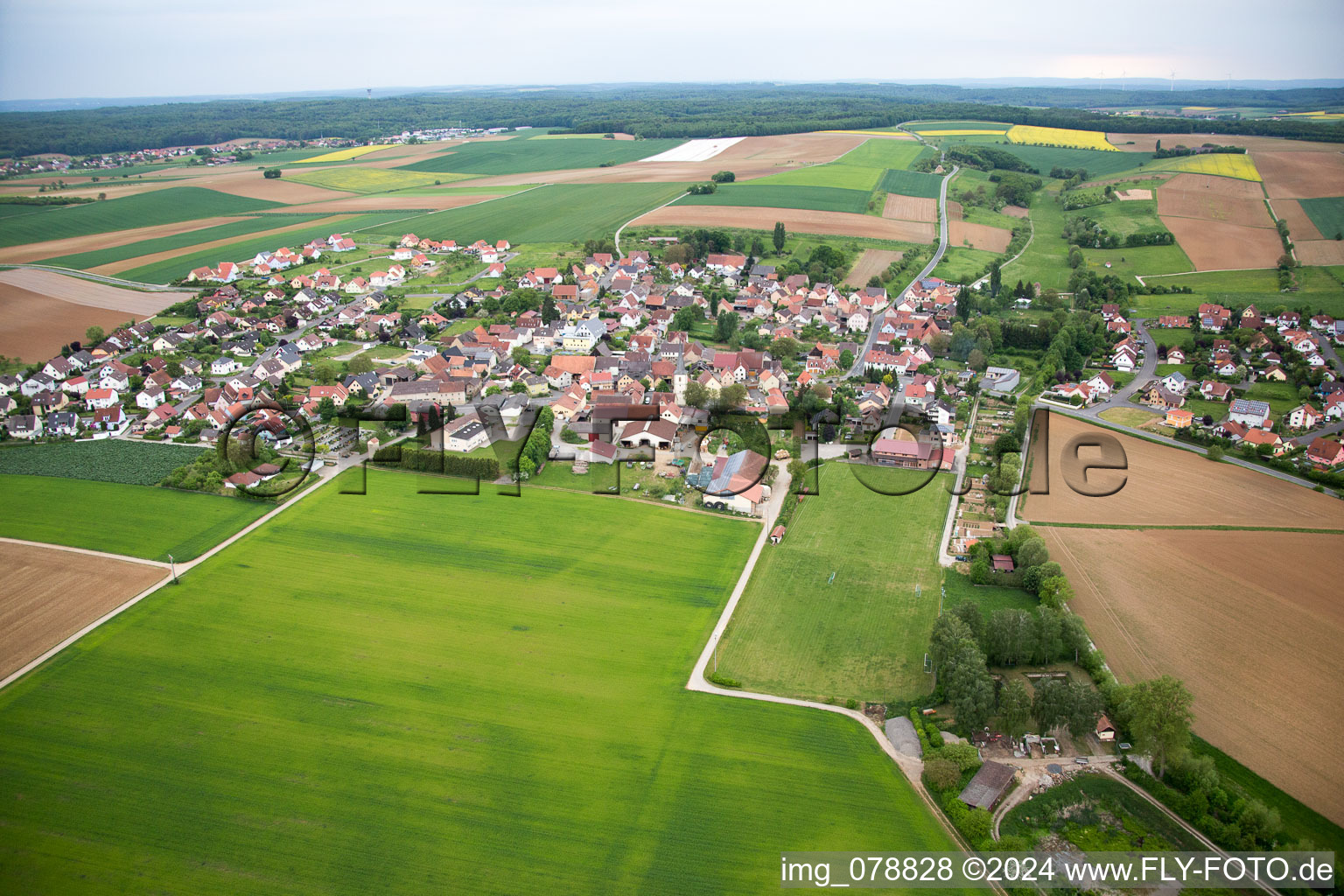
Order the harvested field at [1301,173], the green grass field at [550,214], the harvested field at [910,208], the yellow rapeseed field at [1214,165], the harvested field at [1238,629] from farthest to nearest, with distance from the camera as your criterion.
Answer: the yellow rapeseed field at [1214,165] < the harvested field at [910,208] < the harvested field at [1301,173] < the green grass field at [550,214] < the harvested field at [1238,629]

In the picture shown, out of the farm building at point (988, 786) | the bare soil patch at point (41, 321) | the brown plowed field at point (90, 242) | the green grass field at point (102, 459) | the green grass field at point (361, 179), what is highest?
the green grass field at point (361, 179)

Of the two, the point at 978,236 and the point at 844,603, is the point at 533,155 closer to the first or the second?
the point at 978,236

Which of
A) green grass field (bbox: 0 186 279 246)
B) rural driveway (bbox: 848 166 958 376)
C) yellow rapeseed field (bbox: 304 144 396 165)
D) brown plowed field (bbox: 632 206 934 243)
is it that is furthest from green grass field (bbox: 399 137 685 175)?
rural driveway (bbox: 848 166 958 376)

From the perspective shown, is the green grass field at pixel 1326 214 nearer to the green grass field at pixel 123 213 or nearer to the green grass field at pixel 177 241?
the green grass field at pixel 177 241

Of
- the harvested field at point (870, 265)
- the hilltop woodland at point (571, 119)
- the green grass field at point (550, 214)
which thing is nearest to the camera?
the harvested field at point (870, 265)

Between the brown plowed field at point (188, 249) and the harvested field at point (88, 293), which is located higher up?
the brown plowed field at point (188, 249)

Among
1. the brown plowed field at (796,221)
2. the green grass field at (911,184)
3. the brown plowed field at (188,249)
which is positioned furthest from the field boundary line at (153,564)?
the green grass field at (911,184)

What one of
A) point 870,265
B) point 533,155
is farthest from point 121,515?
point 533,155
